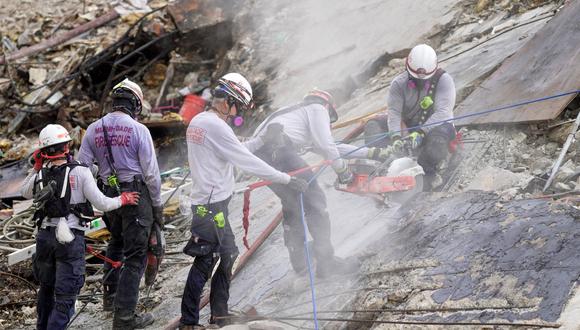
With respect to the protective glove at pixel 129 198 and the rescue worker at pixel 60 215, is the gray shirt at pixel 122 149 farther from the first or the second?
the rescue worker at pixel 60 215

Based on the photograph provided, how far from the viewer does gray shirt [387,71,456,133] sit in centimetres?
669

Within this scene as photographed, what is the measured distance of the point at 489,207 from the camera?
5125 mm

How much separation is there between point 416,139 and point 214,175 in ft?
8.57

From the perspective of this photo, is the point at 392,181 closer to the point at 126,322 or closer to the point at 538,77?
the point at 538,77

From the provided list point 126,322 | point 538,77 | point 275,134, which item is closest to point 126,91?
point 275,134

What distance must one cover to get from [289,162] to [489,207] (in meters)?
1.79

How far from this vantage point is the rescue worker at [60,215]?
16.4ft

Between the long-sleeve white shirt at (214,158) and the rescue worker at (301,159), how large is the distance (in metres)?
0.66

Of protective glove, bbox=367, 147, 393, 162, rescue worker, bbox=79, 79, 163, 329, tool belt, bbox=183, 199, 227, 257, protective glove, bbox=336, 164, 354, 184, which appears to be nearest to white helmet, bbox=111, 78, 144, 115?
rescue worker, bbox=79, 79, 163, 329

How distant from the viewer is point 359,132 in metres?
8.49

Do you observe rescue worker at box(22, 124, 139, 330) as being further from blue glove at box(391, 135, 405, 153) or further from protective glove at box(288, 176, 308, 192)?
blue glove at box(391, 135, 405, 153)

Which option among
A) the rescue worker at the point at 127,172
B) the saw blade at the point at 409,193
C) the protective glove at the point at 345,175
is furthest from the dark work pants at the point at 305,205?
the saw blade at the point at 409,193

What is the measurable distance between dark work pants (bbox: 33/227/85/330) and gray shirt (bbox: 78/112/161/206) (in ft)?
2.49

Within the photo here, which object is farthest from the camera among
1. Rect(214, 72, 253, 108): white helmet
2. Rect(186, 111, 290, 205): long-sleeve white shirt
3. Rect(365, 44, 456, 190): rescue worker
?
Rect(365, 44, 456, 190): rescue worker
